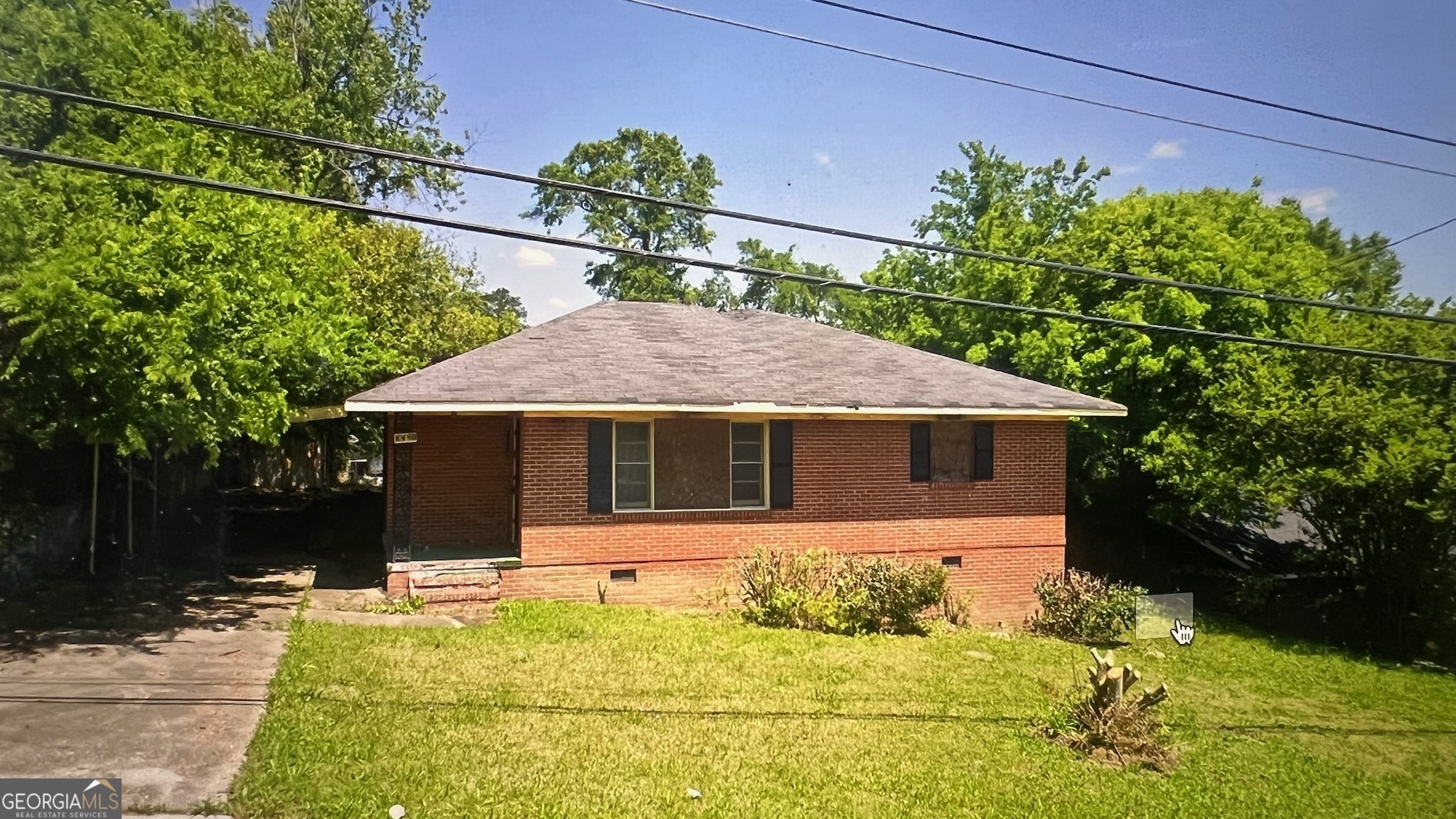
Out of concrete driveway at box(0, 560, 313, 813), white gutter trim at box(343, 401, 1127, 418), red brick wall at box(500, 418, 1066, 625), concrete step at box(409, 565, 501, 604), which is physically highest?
white gutter trim at box(343, 401, 1127, 418)

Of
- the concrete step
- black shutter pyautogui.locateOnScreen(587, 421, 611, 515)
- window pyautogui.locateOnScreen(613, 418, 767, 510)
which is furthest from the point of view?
window pyautogui.locateOnScreen(613, 418, 767, 510)

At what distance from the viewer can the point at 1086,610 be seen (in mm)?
14617

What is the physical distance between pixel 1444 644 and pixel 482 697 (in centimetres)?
1575

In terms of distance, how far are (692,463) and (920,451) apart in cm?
391

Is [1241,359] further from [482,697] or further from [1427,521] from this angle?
[482,697]

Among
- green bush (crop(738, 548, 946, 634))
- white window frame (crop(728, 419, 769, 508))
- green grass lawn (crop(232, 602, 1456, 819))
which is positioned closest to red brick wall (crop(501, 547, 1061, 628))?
green grass lawn (crop(232, 602, 1456, 819))

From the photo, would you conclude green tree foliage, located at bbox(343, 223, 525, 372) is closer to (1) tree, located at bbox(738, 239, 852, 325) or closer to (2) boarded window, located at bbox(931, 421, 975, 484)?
(2) boarded window, located at bbox(931, 421, 975, 484)

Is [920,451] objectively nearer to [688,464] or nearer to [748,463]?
[748,463]

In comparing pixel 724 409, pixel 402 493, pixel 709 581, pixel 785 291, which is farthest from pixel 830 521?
pixel 785 291

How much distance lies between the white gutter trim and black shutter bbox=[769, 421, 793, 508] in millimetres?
505

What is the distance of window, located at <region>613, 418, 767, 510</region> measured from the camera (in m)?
14.4

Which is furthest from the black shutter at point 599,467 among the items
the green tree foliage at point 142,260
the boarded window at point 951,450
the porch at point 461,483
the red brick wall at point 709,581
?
the boarded window at point 951,450

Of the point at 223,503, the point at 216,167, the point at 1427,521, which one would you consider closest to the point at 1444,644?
the point at 1427,521

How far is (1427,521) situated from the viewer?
15.5 m
